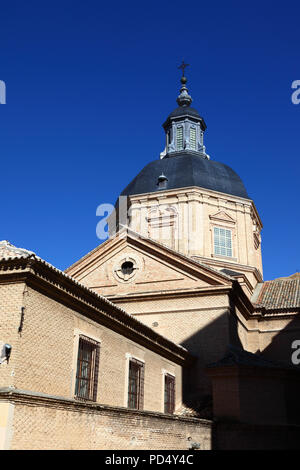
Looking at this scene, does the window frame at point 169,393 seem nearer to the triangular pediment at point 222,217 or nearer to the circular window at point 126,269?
the circular window at point 126,269

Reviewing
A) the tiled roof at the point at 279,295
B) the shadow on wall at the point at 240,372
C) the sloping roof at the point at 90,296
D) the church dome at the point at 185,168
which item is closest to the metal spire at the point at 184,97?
the church dome at the point at 185,168

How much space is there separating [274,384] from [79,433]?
8594 millimetres

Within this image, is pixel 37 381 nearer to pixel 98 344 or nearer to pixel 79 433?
pixel 79 433

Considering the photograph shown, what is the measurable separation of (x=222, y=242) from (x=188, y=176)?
410 cm

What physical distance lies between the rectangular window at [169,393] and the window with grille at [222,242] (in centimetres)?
908

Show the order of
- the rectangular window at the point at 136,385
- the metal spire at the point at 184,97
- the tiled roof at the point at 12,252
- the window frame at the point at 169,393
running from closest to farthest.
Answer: the tiled roof at the point at 12,252 → the rectangular window at the point at 136,385 → the window frame at the point at 169,393 → the metal spire at the point at 184,97

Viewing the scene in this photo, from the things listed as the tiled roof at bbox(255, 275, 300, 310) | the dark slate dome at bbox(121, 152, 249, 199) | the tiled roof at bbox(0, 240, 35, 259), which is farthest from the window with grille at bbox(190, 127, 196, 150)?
the tiled roof at bbox(0, 240, 35, 259)

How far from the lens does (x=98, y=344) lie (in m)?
13.8

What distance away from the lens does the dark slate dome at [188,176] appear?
89.4 ft

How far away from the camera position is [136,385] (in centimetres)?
1559

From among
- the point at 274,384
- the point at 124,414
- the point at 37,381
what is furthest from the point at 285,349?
the point at 37,381

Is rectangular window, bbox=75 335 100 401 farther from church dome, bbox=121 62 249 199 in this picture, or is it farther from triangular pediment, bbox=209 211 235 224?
church dome, bbox=121 62 249 199

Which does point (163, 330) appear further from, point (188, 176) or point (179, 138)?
point (179, 138)

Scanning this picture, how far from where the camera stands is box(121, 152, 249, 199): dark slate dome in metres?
27.2
